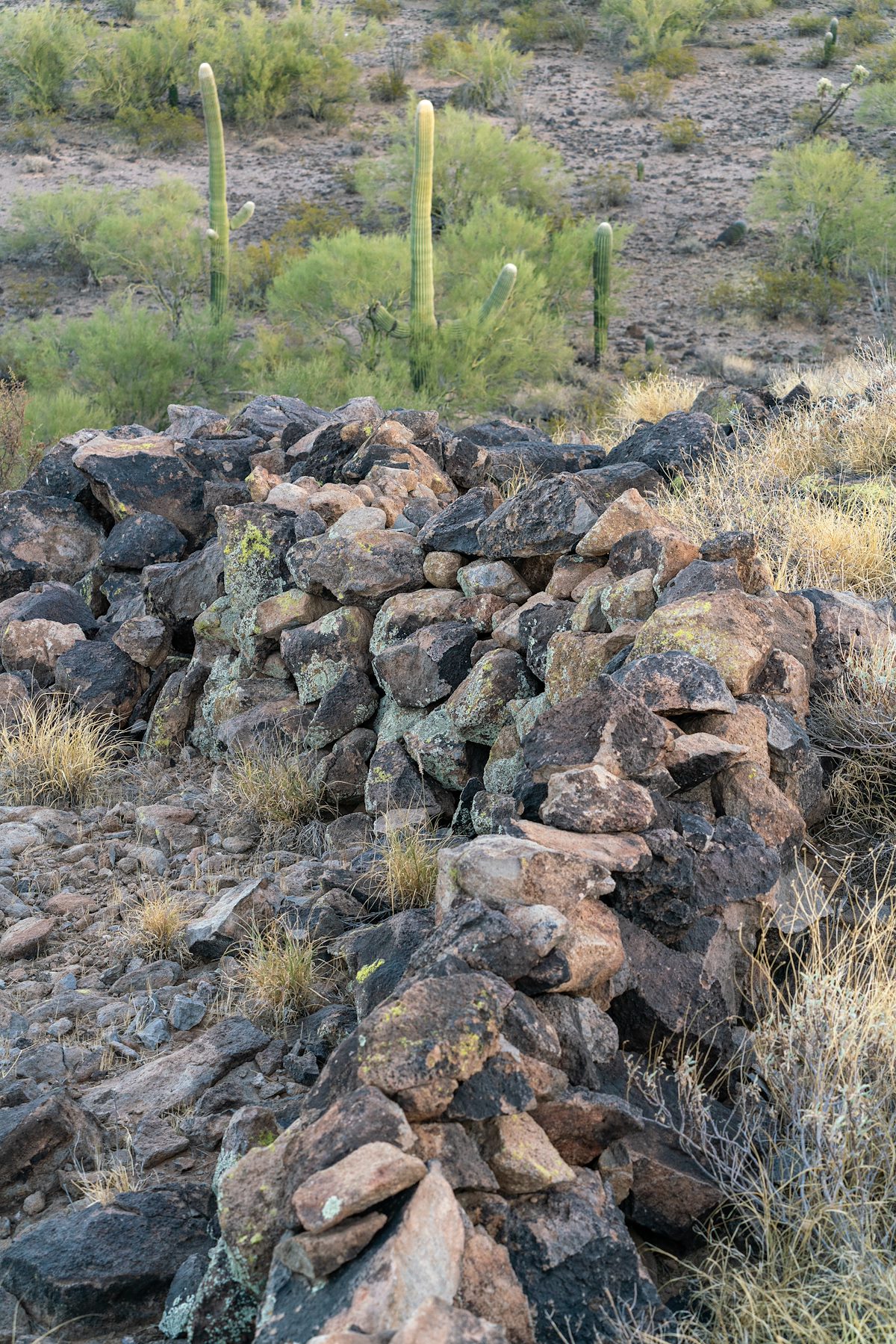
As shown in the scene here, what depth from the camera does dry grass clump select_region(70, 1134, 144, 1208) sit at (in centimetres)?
262

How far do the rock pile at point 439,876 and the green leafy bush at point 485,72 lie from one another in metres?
24.0

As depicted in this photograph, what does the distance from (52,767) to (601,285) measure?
624 inches

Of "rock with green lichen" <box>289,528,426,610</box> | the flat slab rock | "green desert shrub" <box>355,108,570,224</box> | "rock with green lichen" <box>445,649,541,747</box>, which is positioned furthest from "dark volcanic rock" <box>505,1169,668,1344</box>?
"green desert shrub" <box>355,108,570,224</box>

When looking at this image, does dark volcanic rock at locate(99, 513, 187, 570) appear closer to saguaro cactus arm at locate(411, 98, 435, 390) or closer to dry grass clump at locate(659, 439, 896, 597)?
dry grass clump at locate(659, 439, 896, 597)

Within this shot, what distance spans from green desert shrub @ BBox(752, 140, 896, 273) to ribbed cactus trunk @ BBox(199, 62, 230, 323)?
1098 cm

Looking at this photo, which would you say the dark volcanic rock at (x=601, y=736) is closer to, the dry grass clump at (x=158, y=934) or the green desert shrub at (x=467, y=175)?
the dry grass clump at (x=158, y=934)

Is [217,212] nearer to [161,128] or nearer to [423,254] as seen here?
[423,254]

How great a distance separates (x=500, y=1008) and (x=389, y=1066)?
26 cm

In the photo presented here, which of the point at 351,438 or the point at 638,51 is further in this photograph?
the point at 638,51

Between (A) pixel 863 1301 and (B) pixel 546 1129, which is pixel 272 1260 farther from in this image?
(A) pixel 863 1301

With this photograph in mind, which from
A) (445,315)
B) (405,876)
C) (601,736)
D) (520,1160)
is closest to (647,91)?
(445,315)

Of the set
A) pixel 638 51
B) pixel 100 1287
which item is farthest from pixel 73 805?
pixel 638 51

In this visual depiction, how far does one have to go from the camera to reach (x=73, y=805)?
537 centimetres

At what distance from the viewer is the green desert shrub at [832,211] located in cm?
2158
